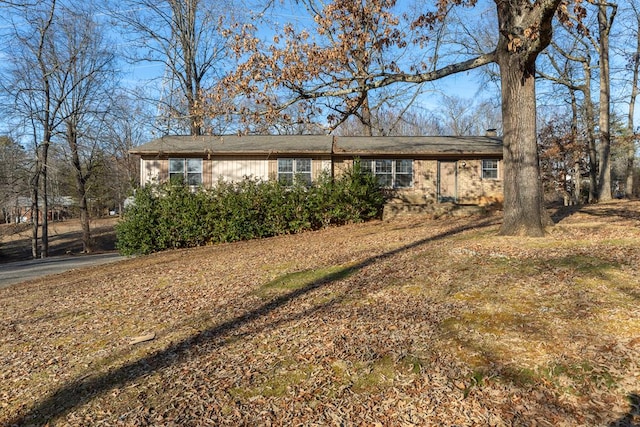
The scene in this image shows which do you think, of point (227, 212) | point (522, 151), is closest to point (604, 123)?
point (522, 151)

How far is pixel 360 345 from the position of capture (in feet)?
12.8

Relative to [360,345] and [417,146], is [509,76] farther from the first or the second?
[417,146]

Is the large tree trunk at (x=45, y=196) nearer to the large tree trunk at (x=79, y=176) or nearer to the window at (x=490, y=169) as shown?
the large tree trunk at (x=79, y=176)

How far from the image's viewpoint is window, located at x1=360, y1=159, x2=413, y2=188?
1753 centimetres

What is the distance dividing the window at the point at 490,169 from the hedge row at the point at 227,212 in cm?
606

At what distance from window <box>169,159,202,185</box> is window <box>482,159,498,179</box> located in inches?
468

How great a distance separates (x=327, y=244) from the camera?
10250 mm

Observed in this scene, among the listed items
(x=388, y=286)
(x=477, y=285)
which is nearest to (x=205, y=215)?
(x=388, y=286)

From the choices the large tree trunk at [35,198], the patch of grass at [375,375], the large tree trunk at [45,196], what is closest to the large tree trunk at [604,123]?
the patch of grass at [375,375]

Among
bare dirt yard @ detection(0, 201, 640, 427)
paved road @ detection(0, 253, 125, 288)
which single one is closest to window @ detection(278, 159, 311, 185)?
paved road @ detection(0, 253, 125, 288)

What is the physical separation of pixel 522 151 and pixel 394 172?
10021 millimetres

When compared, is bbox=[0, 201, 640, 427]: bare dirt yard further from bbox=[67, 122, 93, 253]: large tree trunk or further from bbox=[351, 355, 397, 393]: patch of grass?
bbox=[67, 122, 93, 253]: large tree trunk

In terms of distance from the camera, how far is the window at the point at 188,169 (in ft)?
55.4

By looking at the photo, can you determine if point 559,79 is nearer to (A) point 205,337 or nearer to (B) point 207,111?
(B) point 207,111
